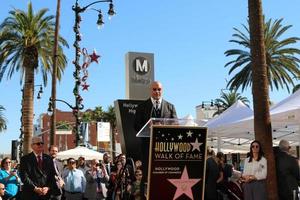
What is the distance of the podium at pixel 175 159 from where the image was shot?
16.7 ft

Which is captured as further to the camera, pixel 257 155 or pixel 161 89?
pixel 257 155

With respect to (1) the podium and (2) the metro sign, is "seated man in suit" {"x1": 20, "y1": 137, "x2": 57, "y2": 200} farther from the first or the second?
(1) the podium

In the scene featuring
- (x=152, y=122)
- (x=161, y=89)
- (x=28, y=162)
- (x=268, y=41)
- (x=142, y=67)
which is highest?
(x=268, y=41)

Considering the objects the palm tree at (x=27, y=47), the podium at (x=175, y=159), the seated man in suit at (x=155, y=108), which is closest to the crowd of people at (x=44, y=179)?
the seated man in suit at (x=155, y=108)

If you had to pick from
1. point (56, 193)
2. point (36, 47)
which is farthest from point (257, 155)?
point (36, 47)

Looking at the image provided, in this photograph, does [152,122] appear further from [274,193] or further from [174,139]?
[274,193]

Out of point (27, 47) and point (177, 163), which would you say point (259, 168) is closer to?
point (177, 163)

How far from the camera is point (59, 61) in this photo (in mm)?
30547

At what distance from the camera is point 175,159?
16.9 feet

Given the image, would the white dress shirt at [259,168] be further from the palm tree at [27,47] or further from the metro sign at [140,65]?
the palm tree at [27,47]

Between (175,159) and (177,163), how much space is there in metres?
0.05

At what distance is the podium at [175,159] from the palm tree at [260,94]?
5410 mm

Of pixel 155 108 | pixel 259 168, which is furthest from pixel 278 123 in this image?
pixel 155 108

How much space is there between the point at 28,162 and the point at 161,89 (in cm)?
287
